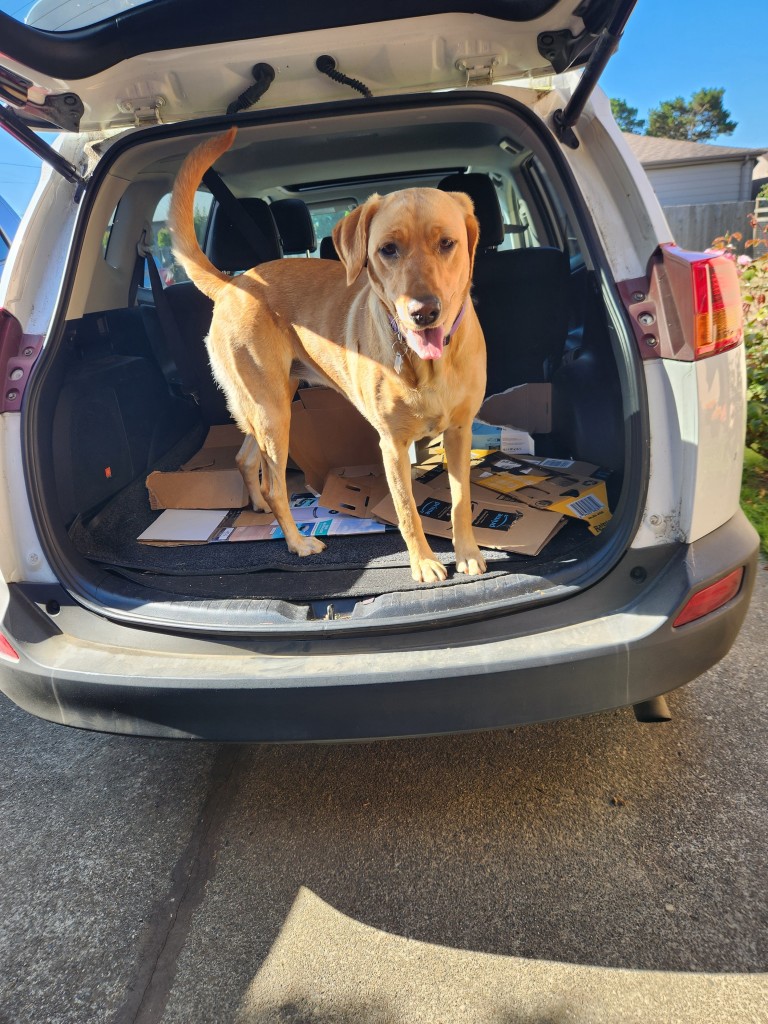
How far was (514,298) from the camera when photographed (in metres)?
3.22

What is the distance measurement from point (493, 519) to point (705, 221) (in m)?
21.0

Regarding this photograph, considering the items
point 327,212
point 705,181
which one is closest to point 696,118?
point 705,181

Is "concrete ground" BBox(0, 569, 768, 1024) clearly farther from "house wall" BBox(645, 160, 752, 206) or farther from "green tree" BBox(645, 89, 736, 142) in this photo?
"green tree" BBox(645, 89, 736, 142)

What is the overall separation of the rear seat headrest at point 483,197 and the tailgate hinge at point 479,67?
0.97 metres

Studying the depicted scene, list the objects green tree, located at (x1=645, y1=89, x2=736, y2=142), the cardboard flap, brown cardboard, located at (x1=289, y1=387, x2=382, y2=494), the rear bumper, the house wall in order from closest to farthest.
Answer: the rear bumper → the cardboard flap → brown cardboard, located at (x1=289, y1=387, x2=382, y2=494) → the house wall → green tree, located at (x1=645, y1=89, x2=736, y2=142)

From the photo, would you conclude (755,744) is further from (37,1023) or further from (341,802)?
(37,1023)

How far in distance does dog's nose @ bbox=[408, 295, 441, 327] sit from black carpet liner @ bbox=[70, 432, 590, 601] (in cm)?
76

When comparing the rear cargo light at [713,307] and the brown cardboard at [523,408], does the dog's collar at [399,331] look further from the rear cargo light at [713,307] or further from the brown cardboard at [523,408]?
the brown cardboard at [523,408]

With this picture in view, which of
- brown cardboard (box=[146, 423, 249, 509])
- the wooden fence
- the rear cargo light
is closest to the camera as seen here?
the rear cargo light

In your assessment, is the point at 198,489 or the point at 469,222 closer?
the point at 469,222

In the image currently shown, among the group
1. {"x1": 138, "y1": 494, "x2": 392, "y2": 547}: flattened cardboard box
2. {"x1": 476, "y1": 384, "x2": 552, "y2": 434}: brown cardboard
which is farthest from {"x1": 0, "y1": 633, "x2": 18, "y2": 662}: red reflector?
{"x1": 476, "y1": 384, "x2": 552, "y2": 434}: brown cardboard

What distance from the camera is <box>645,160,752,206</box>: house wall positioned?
85.3ft

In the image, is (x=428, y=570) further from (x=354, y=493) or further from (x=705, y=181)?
(x=705, y=181)

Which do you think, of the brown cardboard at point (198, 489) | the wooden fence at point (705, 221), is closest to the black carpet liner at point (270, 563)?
the brown cardboard at point (198, 489)
